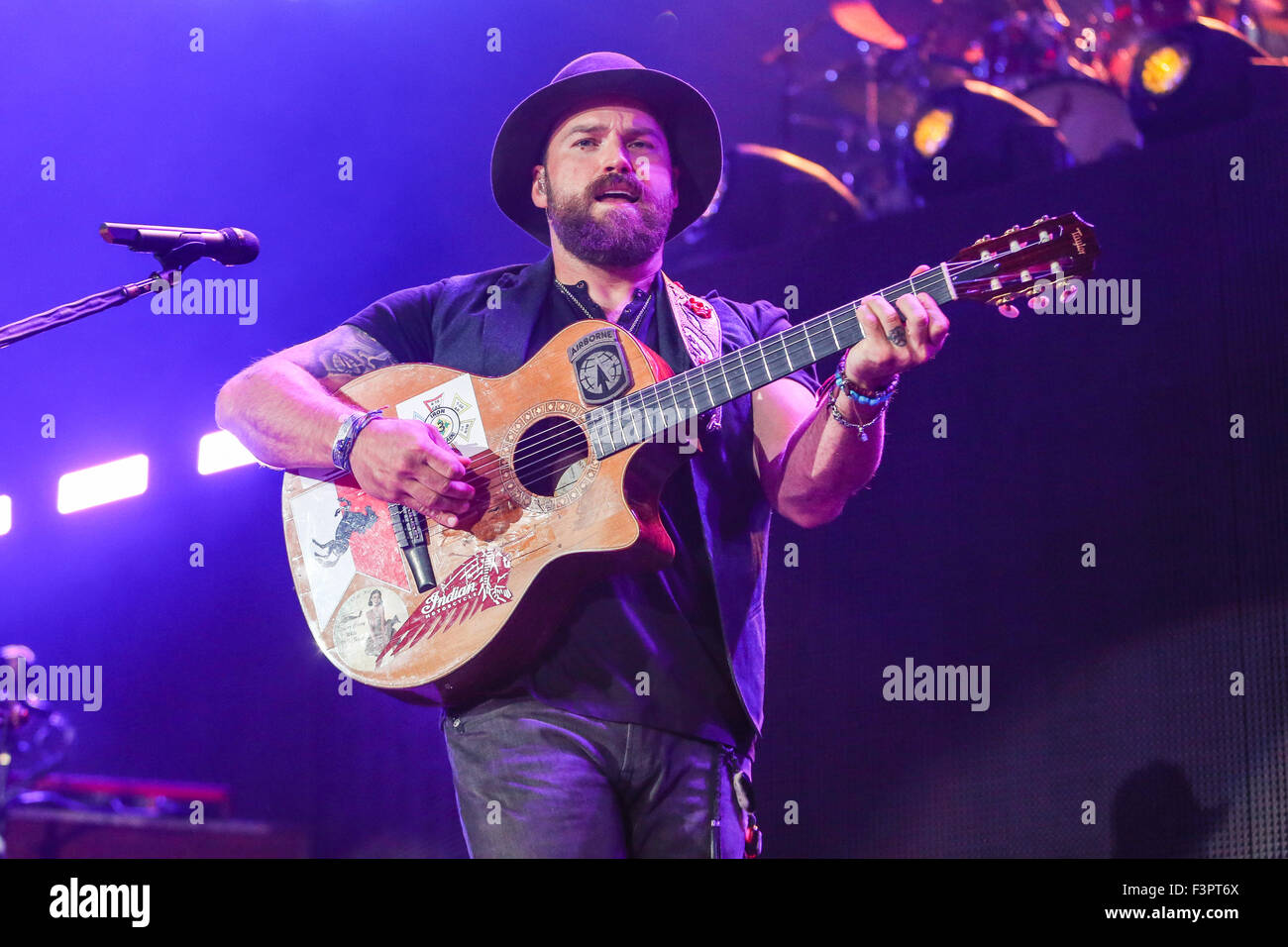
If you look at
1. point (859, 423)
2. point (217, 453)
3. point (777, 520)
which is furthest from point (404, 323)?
point (217, 453)

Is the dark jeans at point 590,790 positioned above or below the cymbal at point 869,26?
below

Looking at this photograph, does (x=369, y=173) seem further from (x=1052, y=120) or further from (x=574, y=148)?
(x=1052, y=120)

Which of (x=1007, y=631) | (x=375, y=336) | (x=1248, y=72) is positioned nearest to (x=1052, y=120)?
(x=1248, y=72)

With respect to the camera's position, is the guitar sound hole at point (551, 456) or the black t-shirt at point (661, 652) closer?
the black t-shirt at point (661, 652)

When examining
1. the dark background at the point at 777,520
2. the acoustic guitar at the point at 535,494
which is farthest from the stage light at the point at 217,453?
the acoustic guitar at the point at 535,494

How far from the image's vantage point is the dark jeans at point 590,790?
228cm

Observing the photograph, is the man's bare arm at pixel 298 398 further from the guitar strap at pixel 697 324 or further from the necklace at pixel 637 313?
the guitar strap at pixel 697 324

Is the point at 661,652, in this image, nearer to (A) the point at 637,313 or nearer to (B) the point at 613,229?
(A) the point at 637,313

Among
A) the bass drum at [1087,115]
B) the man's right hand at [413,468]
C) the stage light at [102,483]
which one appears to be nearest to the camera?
the man's right hand at [413,468]

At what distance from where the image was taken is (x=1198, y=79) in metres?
3.30

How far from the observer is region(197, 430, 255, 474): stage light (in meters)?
4.22

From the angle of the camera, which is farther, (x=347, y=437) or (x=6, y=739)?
(x=6, y=739)

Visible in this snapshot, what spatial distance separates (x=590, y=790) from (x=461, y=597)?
0.49 meters

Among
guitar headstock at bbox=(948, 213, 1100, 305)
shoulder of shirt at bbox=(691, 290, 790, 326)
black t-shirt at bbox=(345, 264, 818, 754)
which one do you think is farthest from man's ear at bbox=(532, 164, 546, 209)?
guitar headstock at bbox=(948, 213, 1100, 305)
